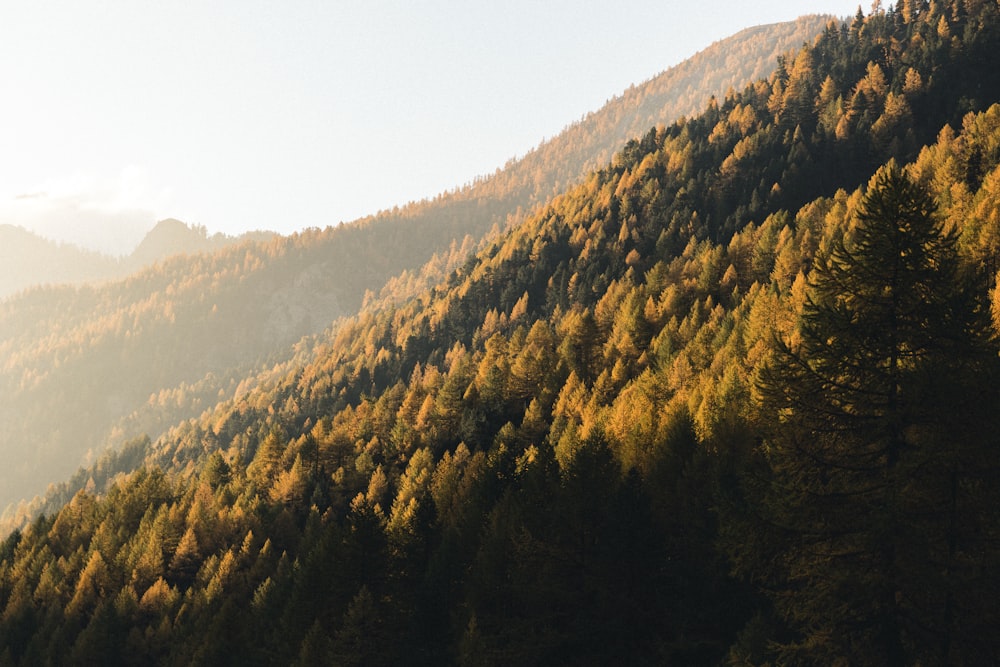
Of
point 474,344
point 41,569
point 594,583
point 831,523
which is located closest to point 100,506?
point 41,569

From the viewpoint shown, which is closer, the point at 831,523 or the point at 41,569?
the point at 831,523

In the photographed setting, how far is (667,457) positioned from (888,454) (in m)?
27.6

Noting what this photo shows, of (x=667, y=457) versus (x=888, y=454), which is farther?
(x=667, y=457)

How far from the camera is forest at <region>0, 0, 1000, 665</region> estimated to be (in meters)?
14.6

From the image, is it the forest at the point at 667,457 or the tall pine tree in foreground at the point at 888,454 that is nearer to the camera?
the tall pine tree in foreground at the point at 888,454

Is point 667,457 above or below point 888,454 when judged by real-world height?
below

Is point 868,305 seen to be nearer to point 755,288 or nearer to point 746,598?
point 746,598

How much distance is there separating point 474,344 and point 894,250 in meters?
154

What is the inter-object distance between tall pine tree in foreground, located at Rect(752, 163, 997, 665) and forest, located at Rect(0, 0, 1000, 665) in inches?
2.9

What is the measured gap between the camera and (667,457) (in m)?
42.1

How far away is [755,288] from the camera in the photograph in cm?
9062

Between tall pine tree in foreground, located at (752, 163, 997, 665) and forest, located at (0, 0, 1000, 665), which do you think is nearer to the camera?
tall pine tree in foreground, located at (752, 163, 997, 665)

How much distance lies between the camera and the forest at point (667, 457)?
14625 millimetres

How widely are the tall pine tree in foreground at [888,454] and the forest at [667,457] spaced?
74 millimetres
